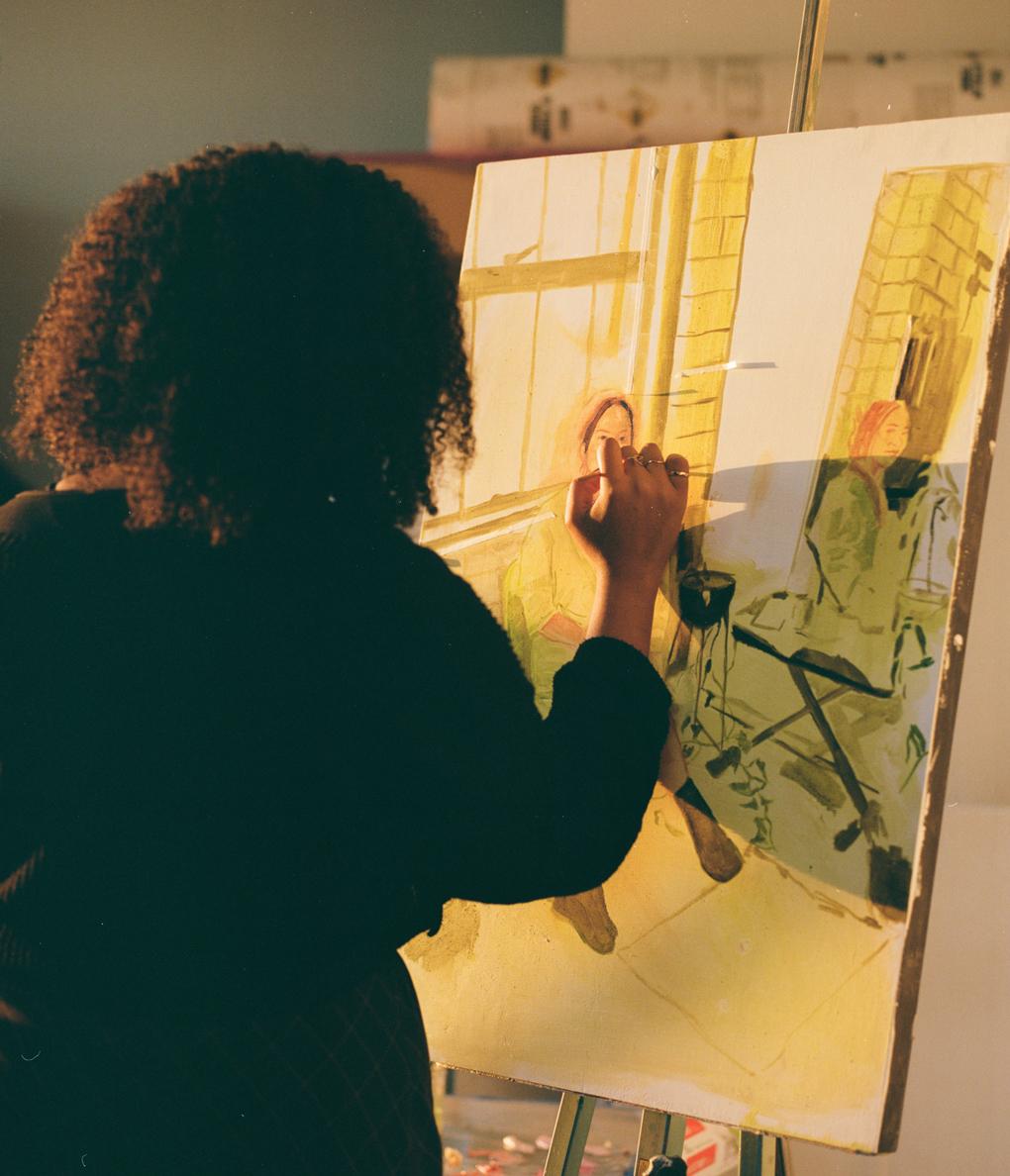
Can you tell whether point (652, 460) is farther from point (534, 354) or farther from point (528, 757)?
point (528, 757)

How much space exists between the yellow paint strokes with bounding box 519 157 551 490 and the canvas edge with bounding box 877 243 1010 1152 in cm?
52

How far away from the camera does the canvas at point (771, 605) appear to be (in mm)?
1107

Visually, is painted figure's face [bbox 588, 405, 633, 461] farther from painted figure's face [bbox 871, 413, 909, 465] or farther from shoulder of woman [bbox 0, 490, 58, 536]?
shoulder of woman [bbox 0, 490, 58, 536]

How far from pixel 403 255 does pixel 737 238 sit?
47 centimetres

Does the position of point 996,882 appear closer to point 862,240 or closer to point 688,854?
point 688,854

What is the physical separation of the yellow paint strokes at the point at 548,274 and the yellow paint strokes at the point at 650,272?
0.02 metres

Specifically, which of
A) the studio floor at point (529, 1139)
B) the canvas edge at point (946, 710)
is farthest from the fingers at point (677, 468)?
the studio floor at point (529, 1139)

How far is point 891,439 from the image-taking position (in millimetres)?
1156

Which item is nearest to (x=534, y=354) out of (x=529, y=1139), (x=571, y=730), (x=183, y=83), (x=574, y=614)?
(x=574, y=614)

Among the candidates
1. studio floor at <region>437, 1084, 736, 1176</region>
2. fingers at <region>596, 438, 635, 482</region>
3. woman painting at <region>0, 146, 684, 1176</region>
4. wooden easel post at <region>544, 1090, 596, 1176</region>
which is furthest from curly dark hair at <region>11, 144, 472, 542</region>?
studio floor at <region>437, 1084, 736, 1176</region>

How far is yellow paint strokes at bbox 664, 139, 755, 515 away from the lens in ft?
4.13

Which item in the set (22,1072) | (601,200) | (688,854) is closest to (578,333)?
(601,200)

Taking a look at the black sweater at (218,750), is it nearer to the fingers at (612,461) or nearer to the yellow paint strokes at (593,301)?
the fingers at (612,461)

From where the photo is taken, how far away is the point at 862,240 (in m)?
1.20
